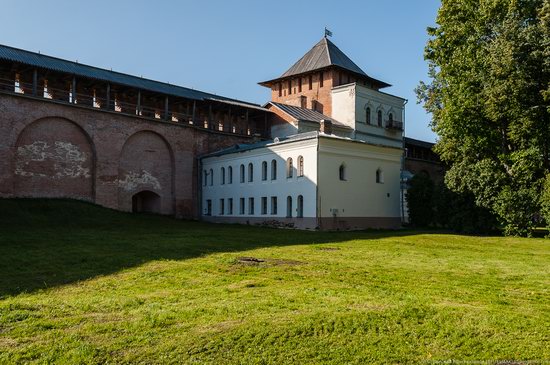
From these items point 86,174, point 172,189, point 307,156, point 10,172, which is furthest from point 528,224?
point 10,172

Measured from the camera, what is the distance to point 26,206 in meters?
26.9

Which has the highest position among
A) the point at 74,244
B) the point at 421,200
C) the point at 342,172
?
the point at 342,172

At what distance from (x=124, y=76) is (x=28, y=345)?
3177 centimetres

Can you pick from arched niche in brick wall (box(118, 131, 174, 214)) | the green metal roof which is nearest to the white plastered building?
arched niche in brick wall (box(118, 131, 174, 214))

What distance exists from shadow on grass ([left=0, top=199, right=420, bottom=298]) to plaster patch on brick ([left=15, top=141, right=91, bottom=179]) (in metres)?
2.04

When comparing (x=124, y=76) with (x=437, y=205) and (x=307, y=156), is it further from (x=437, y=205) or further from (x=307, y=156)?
(x=437, y=205)

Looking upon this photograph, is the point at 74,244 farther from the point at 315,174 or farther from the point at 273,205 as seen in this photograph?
the point at 273,205

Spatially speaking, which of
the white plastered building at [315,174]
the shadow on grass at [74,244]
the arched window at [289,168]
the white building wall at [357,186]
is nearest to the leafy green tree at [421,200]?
the white plastered building at [315,174]

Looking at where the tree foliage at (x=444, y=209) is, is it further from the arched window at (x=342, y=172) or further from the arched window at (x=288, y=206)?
the arched window at (x=288, y=206)

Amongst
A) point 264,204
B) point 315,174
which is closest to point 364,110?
point 264,204

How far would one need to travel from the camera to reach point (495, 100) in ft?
76.5

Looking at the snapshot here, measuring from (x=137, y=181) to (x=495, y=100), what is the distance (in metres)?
22.3

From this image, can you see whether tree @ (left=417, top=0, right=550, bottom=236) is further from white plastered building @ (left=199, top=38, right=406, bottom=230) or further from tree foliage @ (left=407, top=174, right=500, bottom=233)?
white plastered building @ (left=199, top=38, right=406, bottom=230)

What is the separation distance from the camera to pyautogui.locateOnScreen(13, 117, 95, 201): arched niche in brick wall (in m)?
28.8
